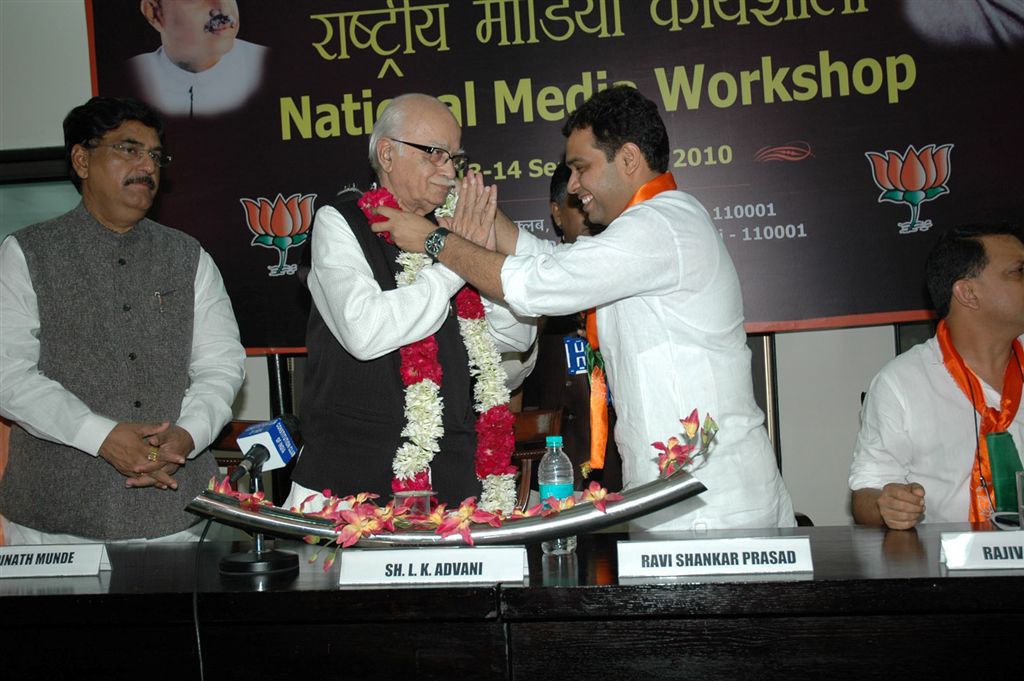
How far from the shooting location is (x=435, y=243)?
239 cm

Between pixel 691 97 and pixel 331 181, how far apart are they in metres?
1.58

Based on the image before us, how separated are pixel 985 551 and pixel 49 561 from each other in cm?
180

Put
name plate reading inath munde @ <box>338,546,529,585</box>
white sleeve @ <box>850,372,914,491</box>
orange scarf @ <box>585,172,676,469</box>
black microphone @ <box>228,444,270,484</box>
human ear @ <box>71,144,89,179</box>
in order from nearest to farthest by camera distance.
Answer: name plate reading inath munde @ <box>338,546,529,585</box> → black microphone @ <box>228,444,270,484</box> → orange scarf @ <box>585,172,676,469</box> → white sleeve @ <box>850,372,914,491</box> → human ear @ <box>71,144,89,179</box>

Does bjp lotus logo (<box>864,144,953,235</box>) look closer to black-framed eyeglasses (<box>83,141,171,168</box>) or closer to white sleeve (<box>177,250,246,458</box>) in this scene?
white sleeve (<box>177,250,246,458</box>)

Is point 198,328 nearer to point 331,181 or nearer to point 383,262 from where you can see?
point 383,262

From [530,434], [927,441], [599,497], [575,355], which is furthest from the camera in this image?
[575,355]

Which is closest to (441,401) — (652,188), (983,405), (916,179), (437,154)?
(437,154)

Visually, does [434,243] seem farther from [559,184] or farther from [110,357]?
[559,184]

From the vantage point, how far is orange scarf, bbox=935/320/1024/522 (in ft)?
8.83

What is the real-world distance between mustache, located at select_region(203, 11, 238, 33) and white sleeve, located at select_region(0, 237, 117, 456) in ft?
6.57

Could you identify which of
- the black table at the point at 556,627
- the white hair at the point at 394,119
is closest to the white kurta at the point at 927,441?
the black table at the point at 556,627

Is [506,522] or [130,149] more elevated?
[130,149]

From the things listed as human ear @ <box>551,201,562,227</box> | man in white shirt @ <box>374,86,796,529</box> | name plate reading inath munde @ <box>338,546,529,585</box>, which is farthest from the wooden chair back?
name plate reading inath munde @ <box>338,546,529,585</box>

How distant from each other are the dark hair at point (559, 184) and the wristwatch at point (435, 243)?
5.58 feet
